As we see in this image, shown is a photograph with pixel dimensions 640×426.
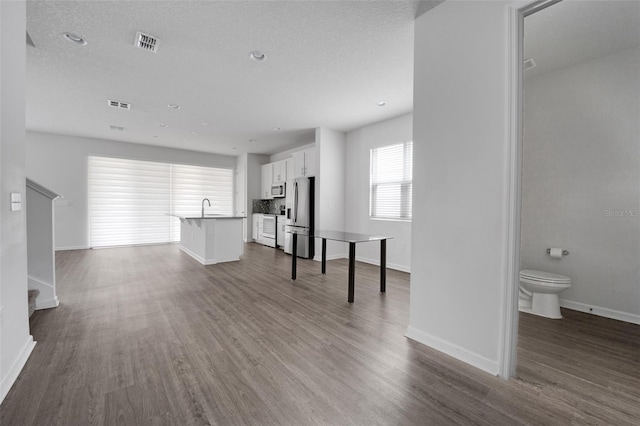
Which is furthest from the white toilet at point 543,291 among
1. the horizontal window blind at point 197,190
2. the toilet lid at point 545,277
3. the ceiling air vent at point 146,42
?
the horizontal window blind at point 197,190

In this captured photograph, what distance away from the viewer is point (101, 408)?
4.81ft

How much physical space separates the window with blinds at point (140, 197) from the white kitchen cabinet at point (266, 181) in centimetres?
150

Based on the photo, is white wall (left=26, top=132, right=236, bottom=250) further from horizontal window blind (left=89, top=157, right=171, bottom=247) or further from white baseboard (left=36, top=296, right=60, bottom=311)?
white baseboard (left=36, top=296, right=60, bottom=311)

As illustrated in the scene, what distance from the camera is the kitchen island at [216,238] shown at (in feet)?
16.4

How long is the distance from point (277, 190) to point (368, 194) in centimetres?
289

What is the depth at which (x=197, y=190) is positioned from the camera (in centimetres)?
796

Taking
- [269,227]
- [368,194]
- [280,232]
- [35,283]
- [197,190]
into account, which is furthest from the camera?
[197,190]

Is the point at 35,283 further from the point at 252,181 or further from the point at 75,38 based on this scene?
the point at 252,181

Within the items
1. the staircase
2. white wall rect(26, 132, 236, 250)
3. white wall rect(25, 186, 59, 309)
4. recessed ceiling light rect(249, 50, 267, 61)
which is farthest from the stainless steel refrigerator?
white wall rect(26, 132, 236, 250)

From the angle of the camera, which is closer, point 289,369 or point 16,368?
point 16,368

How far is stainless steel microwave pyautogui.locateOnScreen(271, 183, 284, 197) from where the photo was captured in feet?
23.6

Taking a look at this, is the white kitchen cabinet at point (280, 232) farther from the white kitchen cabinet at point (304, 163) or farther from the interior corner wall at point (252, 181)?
the interior corner wall at point (252, 181)

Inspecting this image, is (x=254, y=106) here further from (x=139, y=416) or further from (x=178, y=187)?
(x=178, y=187)

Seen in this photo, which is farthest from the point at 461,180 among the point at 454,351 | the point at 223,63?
the point at 223,63
